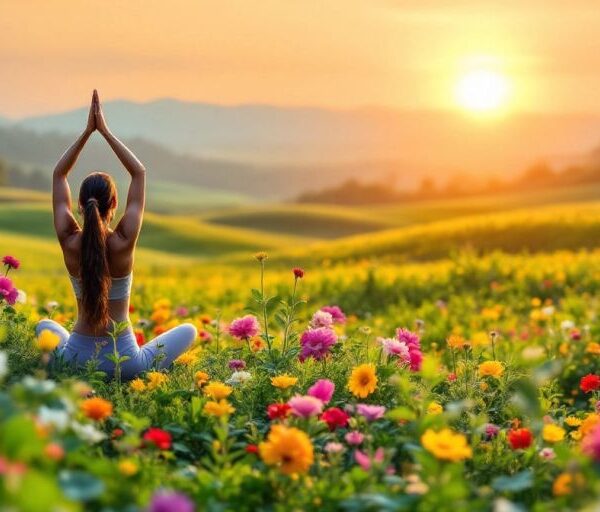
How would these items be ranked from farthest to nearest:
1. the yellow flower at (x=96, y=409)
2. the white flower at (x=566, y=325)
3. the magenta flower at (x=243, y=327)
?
the white flower at (x=566, y=325) → the magenta flower at (x=243, y=327) → the yellow flower at (x=96, y=409)

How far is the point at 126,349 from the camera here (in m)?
5.50

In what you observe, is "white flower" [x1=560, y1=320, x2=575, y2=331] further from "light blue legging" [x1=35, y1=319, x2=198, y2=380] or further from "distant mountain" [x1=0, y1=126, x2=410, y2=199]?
"distant mountain" [x1=0, y1=126, x2=410, y2=199]

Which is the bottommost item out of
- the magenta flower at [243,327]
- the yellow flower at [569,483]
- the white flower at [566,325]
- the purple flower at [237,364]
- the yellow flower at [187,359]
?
the yellow flower at [569,483]

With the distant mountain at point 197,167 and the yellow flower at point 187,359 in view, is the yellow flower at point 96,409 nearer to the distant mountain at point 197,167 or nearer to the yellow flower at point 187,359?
the yellow flower at point 187,359

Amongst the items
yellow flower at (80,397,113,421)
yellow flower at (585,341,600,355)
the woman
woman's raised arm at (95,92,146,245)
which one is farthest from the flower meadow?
woman's raised arm at (95,92,146,245)

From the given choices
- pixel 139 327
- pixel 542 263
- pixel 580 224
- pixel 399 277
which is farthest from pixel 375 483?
pixel 580 224

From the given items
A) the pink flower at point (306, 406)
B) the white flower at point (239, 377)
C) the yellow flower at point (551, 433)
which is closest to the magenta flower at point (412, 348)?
the white flower at point (239, 377)

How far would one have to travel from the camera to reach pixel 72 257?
5.32 metres

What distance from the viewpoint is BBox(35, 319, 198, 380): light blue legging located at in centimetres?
543

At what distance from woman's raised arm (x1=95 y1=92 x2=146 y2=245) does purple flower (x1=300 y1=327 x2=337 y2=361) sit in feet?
3.68

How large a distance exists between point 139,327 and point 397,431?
365 cm

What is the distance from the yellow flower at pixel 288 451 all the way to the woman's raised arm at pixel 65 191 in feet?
8.25

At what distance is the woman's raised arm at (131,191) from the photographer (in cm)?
529

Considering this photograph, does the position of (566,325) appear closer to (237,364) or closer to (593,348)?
(593,348)
